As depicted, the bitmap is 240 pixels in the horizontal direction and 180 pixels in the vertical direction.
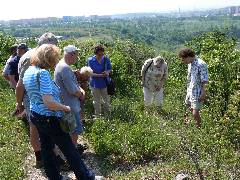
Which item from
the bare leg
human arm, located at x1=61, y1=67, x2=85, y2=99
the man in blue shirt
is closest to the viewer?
human arm, located at x1=61, y1=67, x2=85, y2=99

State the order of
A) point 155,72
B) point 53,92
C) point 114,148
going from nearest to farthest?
point 53,92 → point 114,148 → point 155,72

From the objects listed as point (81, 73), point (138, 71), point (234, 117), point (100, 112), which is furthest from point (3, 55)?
point (234, 117)

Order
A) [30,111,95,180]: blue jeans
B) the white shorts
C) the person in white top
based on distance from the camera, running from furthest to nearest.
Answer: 1. the white shorts
2. the person in white top
3. [30,111,95,180]: blue jeans

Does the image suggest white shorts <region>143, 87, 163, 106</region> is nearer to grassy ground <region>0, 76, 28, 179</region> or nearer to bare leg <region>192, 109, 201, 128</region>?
bare leg <region>192, 109, 201, 128</region>

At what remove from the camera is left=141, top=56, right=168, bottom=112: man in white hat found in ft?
30.2

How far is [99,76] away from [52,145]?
3201 mm

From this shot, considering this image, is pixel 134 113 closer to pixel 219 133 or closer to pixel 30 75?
pixel 219 133

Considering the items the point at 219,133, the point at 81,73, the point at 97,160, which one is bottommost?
the point at 97,160

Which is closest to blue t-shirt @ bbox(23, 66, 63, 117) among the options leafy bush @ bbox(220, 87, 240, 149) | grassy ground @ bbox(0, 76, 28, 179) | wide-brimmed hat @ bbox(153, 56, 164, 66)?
grassy ground @ bbox(0, 76, 28, 179)

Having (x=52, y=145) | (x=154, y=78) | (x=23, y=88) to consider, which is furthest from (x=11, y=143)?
(x=154, y=78)

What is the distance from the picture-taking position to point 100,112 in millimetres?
8586

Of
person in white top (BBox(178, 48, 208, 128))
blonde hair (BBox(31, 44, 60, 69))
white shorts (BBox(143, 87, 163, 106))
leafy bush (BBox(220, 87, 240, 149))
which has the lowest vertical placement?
white shorts (BBox(143, 87, 163, 106))

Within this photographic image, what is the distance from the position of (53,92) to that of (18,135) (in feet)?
10.9

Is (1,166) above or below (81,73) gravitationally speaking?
below
